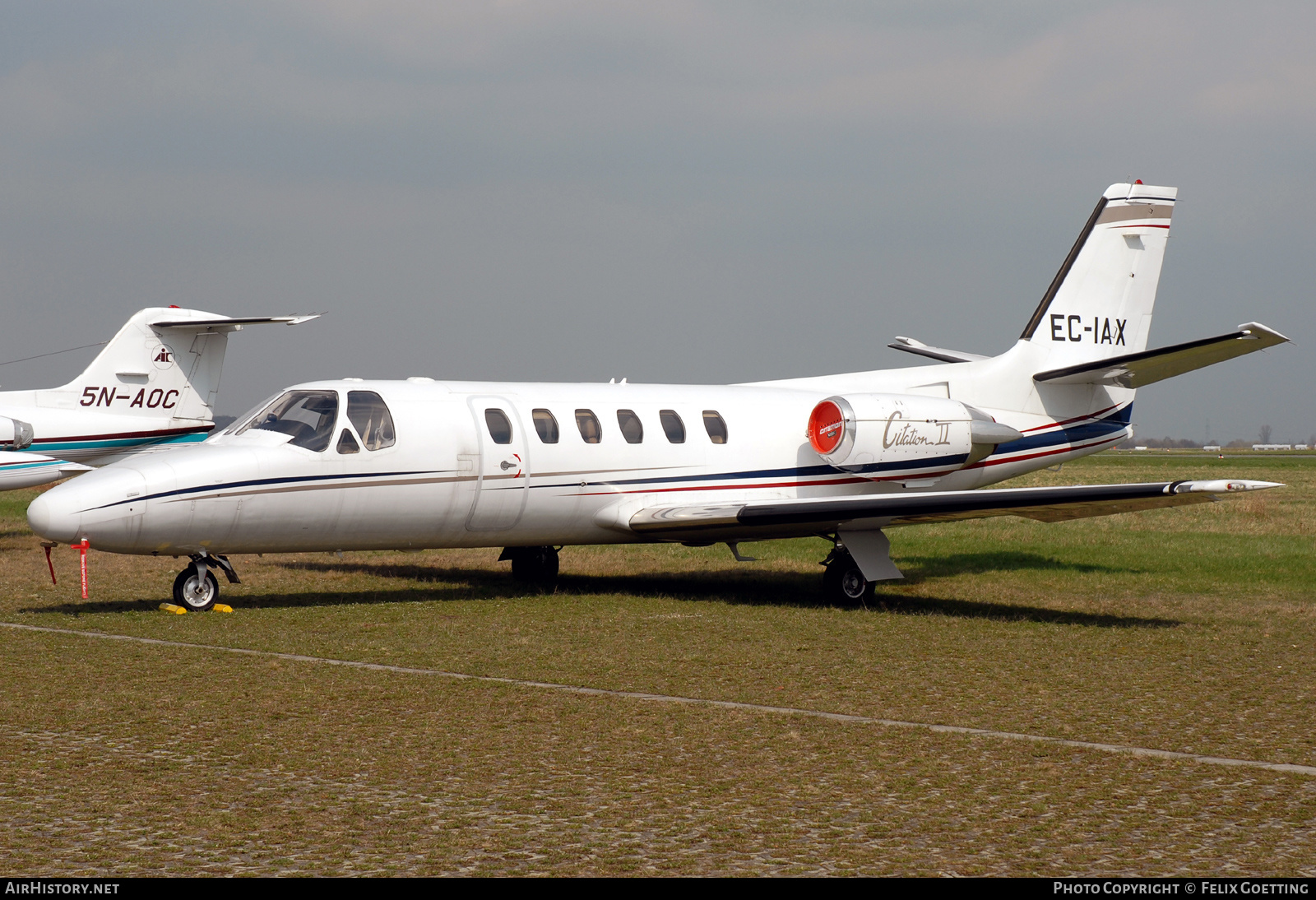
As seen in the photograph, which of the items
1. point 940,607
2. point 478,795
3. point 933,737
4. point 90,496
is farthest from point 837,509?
point 478,795

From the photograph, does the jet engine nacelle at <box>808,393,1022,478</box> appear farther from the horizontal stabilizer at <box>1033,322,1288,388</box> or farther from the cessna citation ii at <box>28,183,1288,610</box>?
the horizontal stabilizer at <box>1033,322,1288,388</box>

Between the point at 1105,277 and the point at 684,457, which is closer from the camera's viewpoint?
the point at 684,457

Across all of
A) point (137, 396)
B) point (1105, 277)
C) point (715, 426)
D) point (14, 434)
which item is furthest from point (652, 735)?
point (137, 396)

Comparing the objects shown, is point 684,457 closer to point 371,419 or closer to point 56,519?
point 371,419

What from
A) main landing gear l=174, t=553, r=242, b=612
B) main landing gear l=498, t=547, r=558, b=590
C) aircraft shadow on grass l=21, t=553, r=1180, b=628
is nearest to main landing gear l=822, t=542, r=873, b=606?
aircraft shadow on grass l=21, t=553, r=1180, b=628

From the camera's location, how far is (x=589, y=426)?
16266 mm

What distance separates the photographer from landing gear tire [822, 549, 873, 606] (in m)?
16.0

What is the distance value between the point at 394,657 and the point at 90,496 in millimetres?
3941

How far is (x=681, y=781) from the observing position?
6996 millimetres

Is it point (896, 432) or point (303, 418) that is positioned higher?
point (896, 432)

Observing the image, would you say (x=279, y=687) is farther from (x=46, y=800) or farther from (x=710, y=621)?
(x=710, y=621)

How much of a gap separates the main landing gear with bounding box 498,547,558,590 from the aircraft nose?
6.49 m

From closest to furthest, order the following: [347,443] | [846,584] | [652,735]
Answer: [652,735] → [347,443] → [846,584]

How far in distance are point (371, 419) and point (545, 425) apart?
2.27 metres
